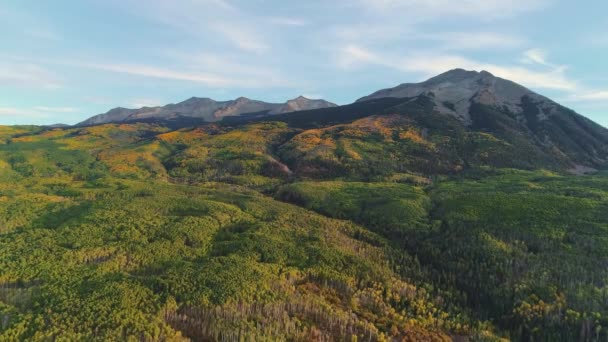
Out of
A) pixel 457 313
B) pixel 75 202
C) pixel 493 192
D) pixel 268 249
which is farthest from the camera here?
pixel 493 192

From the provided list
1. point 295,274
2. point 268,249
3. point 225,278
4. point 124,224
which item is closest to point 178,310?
point 225,278

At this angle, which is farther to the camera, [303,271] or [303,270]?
[303,270]

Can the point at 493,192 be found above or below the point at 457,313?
above

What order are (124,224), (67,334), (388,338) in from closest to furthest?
(67,334) → (388,338) → (124,224)

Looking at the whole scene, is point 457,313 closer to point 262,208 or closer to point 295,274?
point 295,274

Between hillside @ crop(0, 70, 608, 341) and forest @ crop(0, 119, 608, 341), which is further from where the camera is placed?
hillside @ crop(0, 70, 608, 341)

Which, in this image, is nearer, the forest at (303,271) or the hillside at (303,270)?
the forest at (303,271)

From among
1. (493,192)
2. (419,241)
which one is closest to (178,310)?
(419,241)

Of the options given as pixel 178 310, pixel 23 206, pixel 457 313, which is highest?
pixel 23 206

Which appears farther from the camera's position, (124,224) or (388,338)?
(124,224)
